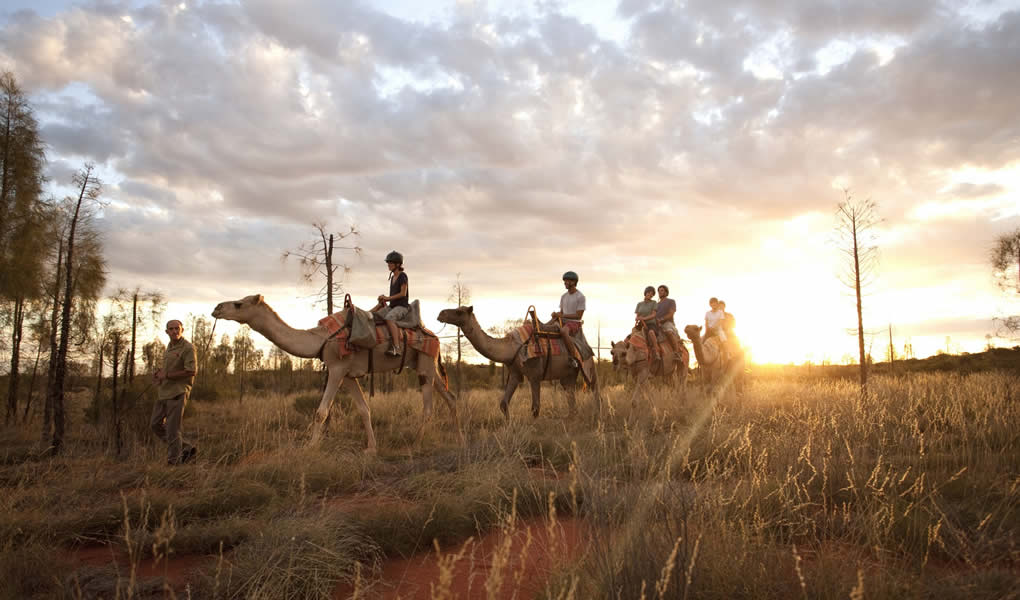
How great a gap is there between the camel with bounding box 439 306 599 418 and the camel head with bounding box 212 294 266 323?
3424 mm

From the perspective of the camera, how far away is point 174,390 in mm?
10320

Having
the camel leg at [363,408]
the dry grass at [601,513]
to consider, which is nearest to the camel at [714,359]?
the dry grass at [601,513]

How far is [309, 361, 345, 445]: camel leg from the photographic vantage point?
10234 mm

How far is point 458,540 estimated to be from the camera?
5.88m

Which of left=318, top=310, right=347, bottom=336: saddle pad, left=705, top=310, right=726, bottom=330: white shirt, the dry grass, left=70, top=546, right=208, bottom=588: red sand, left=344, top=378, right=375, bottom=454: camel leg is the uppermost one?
left=705, top=310, right=726, bottom=330: white shirt

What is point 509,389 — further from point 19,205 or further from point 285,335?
point 19,205

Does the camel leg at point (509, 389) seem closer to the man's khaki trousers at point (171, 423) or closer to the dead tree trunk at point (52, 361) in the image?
the man's khaki trousers at point (171, 423)

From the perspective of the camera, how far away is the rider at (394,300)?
39.1 feet

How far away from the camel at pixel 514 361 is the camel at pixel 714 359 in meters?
5.30

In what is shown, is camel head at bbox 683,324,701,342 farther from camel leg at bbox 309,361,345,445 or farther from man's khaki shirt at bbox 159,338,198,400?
man's khaki shirt at bbox 159,338,198,400

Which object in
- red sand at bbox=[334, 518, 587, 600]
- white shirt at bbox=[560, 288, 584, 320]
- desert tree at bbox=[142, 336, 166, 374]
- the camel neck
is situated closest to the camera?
red sand at bbox=[334, 518, 587, 600]

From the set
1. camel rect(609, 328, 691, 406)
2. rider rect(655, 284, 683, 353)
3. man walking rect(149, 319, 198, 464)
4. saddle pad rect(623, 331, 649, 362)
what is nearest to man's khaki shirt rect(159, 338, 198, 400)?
man walking rect(149, 319, 198, 464)

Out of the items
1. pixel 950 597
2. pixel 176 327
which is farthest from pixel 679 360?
pixel 950 597

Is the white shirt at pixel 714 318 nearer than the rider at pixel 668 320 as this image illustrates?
No
